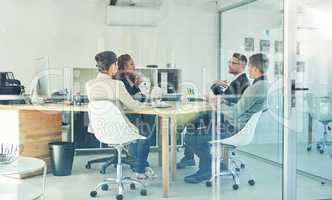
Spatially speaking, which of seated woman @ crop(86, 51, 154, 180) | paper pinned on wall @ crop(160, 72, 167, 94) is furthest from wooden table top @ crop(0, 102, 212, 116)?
paper pinned on wall @ crop(160, 72, 167, 94)

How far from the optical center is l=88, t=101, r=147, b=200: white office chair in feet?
12.5

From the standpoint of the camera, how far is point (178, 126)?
13.6ft

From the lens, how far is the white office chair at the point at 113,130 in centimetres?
382

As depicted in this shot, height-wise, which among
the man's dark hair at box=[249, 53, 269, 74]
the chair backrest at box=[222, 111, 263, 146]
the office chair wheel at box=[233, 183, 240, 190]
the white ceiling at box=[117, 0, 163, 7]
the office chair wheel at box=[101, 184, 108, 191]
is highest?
the white ceiling at box=[117, 0, 163, 7]

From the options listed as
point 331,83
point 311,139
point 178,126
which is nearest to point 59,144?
point 178,126

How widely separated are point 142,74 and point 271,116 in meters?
1.52

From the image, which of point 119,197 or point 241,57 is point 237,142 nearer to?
point 241,57

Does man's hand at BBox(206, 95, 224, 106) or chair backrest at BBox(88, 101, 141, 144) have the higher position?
man's hand at BBox(206, 95, 224, 106)

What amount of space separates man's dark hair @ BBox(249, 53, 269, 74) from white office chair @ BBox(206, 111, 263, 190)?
0.44 metres

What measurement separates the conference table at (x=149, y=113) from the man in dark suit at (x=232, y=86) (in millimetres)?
154

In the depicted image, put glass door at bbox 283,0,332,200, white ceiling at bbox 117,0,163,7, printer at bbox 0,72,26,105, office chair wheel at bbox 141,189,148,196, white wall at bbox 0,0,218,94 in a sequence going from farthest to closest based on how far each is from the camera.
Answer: white ceiling at bbox 117,0,163,7
white wall at bbox 0,0,218,94
printer at bbox 0,72,26,105
office chair wheel at bbox 141,189,148,196
glass door at bbox 283,0,332,200

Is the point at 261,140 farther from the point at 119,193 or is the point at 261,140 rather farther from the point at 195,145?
the point at 119,193

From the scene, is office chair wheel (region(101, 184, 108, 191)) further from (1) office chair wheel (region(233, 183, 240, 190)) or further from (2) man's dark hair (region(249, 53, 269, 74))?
(2) man's dark hair (region(249, 53, 269, 74))

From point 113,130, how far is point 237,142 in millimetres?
1254
